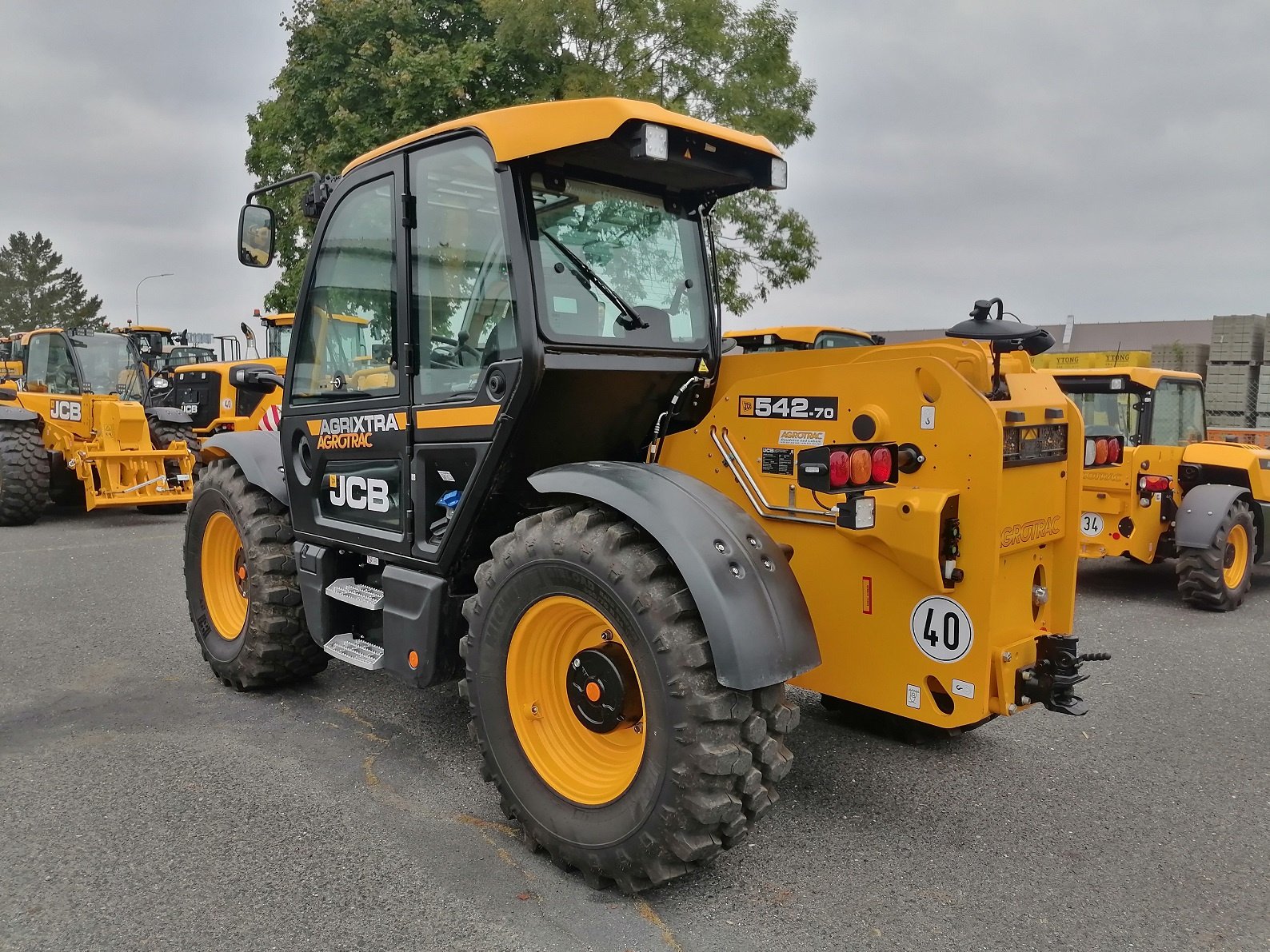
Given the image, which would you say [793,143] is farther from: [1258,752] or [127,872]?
[127,872]

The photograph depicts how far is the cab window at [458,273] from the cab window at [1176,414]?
21.1 feet

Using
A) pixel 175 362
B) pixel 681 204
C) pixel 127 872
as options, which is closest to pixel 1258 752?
pixel 681 204

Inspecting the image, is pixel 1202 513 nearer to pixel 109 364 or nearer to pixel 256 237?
pixel 256 237

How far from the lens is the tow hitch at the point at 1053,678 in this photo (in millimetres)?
3094

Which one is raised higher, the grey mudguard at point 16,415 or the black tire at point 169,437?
the grey mudguard at point 16,415

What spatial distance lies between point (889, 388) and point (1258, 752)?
2744mm

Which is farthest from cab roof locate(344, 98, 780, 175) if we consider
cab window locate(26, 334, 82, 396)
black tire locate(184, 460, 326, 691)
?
cab window locate(26, 334, 82, 396)

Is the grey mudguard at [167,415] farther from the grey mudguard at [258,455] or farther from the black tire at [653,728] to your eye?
the black tire at [653,728]

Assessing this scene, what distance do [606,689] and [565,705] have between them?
29cm

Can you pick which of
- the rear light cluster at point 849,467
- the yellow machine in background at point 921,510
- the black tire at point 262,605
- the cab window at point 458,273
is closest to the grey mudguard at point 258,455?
the black tire at point 262,605

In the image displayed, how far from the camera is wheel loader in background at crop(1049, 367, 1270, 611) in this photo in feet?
24.0

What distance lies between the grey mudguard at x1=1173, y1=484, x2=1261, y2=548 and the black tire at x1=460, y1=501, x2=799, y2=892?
577 centimetres

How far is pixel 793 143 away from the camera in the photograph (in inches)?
646

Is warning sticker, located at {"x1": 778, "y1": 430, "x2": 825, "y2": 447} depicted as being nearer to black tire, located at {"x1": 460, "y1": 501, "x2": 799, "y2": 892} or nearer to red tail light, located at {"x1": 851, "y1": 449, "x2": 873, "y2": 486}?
red tail light, located at {"x1": 851, "y1": 449, "x2": 873, "y2": 486}
